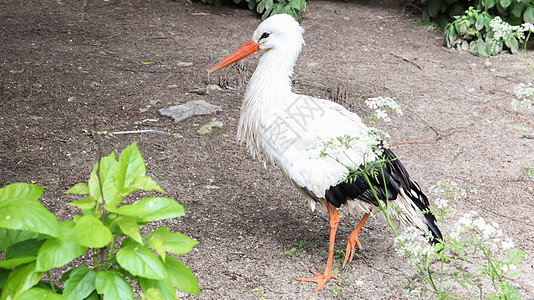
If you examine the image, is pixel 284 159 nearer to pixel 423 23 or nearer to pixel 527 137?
pixel 527 137

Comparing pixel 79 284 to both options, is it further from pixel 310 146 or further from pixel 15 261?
pixel 310 146

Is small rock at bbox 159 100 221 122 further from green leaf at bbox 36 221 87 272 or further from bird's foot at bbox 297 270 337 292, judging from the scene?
green leaf at bbox 36 221 87 272

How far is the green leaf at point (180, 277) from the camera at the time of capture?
170cm

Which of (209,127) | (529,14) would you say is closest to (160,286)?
(209,127)

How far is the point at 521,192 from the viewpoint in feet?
13.3

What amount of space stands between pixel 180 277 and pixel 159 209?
0.24 m

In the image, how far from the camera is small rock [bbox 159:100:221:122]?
15.4ft

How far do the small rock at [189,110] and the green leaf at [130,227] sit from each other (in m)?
A: 3.11

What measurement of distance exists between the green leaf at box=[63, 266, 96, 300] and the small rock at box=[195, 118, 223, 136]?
9.62 ft

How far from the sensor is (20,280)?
1.52 m

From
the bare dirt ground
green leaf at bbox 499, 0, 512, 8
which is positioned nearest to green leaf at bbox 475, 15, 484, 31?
green leaf at bbox 499, 0, 512, 8

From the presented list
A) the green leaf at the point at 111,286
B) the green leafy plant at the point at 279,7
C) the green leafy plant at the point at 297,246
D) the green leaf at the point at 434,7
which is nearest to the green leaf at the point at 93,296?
the green leaf at the point at 111,286

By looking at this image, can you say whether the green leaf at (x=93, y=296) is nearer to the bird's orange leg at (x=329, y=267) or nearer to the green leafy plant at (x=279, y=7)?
the bird's orange leg at (x=329, y=267)

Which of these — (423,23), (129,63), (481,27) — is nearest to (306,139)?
(129,63)
